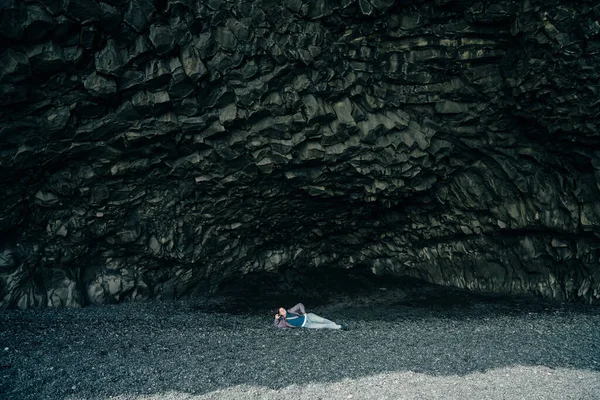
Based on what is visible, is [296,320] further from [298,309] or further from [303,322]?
[298,309]

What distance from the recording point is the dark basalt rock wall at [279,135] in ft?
42.6

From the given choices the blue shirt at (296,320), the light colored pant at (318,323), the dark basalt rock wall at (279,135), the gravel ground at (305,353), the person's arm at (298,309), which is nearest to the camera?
the gravel ground at (305,353)

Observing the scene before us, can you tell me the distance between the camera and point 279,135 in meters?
15.4

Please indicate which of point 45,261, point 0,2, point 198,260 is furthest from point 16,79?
point 198,260

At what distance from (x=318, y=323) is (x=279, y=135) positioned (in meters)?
6.46

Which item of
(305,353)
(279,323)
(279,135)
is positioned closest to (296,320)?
(279,323)

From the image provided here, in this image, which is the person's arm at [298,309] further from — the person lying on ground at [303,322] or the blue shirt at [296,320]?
the blue shirt at [296,320]

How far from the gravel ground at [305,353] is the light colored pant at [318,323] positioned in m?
0.43

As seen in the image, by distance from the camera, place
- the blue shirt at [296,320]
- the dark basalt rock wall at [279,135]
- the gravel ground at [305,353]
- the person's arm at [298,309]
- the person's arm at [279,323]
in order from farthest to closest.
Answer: the person's arm at [298,309] < the person's arm at [279,323] < the blue shirt at [296,320] < the dark basalt rock wall at [279,135] < the gravel ground at [305,353]

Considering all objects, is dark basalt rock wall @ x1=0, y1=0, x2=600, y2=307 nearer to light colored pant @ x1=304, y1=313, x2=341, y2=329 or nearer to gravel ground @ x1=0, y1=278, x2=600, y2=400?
gravel ground @ x1=0, y1=278, x2=600, y2=400

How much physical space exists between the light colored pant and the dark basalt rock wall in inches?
192

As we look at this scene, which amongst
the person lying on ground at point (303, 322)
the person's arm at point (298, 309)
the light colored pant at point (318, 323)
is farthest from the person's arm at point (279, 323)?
the light colored pant at point (318, 323)

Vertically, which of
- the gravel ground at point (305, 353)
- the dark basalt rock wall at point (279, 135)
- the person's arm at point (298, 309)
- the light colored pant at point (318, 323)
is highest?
the dark basalt rock wall at point (279, 135)

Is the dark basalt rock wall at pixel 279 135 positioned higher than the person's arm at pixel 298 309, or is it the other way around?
the dark basalt rock wall at pixel 279 135
